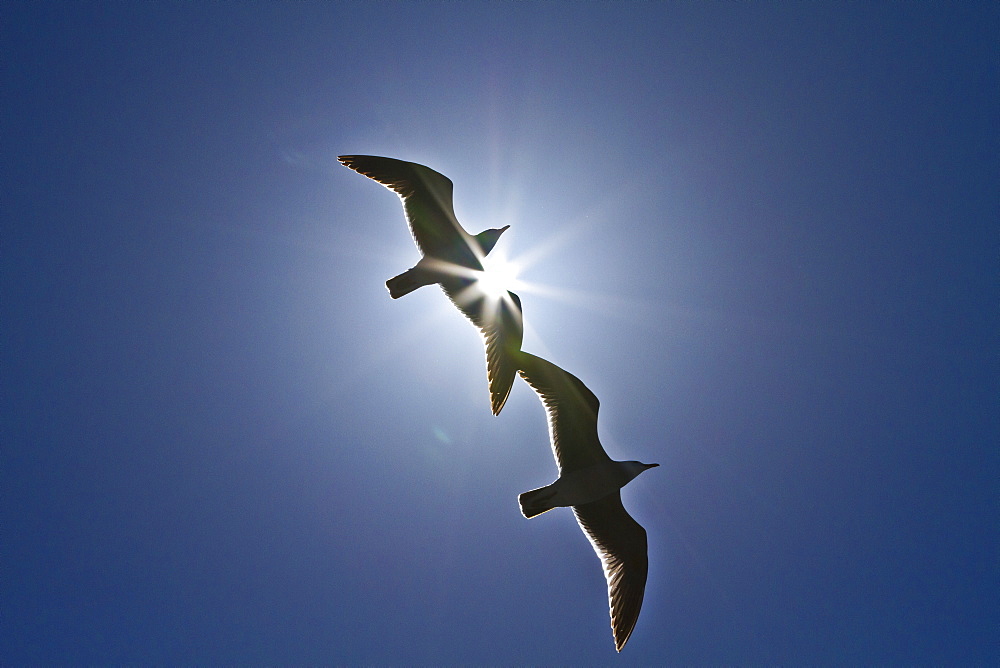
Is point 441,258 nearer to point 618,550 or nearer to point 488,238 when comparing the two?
point 488,238

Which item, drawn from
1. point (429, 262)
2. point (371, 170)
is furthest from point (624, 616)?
point (371, 170)

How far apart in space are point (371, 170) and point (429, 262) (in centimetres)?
144

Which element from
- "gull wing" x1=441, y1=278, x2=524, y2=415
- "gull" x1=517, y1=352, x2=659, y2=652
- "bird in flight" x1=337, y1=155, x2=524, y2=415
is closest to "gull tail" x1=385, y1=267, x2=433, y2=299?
"bird in flight" x1=337, y1=155, x2=524, y2=415

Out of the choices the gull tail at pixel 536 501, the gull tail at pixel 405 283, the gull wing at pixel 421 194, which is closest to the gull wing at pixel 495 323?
the gull tail at pixel 405 283

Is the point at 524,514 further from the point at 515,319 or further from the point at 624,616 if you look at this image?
the point at 515,319

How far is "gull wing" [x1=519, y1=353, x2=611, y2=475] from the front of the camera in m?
7.22

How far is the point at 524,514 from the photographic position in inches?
277

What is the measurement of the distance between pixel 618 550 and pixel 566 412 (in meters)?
2.11

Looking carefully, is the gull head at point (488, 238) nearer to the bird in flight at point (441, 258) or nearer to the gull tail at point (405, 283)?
the bird in flight at point (441, 258)

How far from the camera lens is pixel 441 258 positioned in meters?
7.70

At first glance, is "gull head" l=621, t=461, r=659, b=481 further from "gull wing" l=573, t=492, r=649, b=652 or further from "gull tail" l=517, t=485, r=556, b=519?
"gull tail" l=517, t=485, r=556, b=519

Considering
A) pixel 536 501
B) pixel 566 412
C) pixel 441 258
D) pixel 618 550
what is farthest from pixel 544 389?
pixel 618 550

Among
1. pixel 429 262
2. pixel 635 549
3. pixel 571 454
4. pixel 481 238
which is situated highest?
pixel 481 238

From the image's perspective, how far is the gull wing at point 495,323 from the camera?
7.18m
